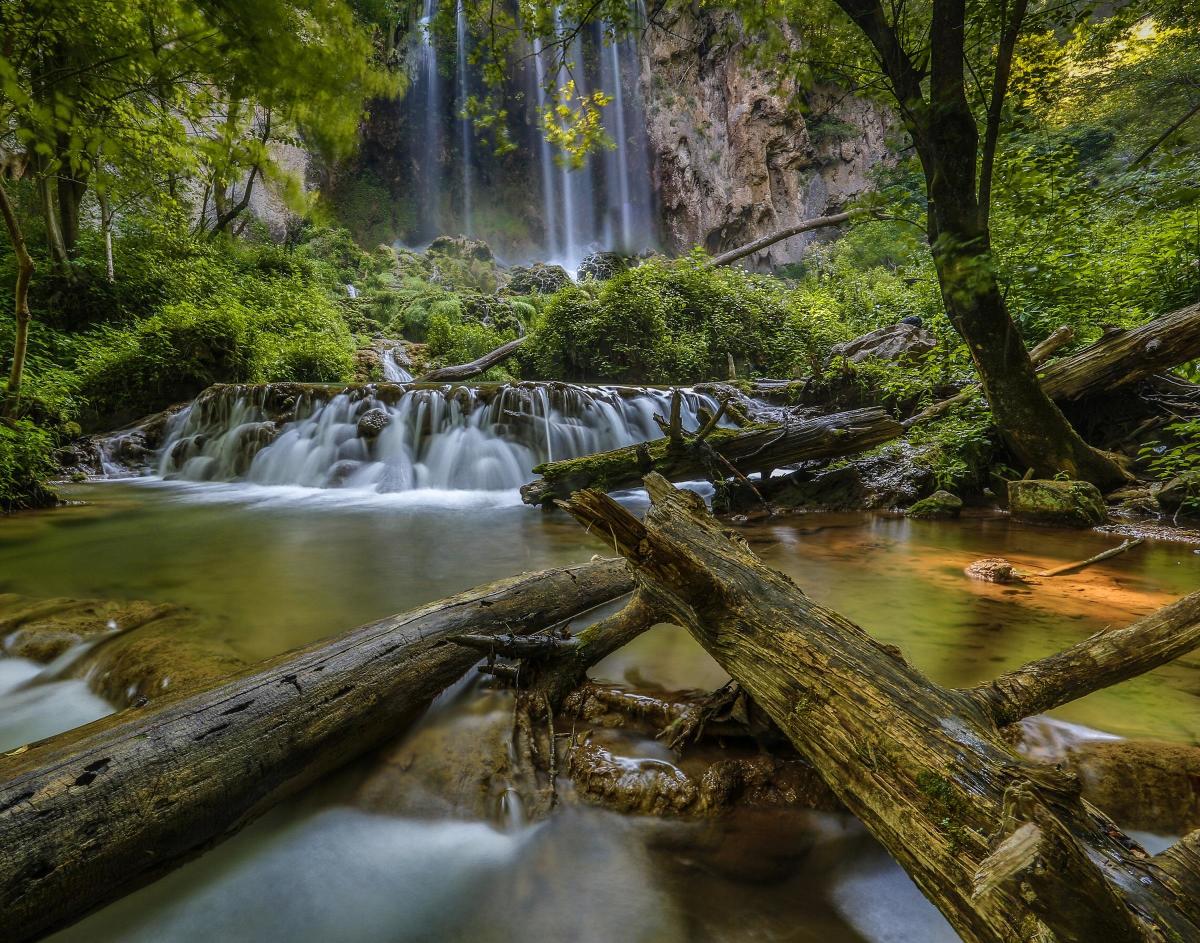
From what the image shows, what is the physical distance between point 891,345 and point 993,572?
7.50m

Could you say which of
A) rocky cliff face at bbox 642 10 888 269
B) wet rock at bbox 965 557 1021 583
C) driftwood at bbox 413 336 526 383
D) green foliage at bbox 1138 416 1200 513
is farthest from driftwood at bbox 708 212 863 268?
rocky cliff face at bbox 642 10 888 269

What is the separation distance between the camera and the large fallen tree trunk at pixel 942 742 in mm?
731

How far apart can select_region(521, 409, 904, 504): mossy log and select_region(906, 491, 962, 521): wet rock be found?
0.81m

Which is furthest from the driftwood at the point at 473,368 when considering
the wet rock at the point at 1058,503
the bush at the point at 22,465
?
the wet rock at the point at 1058,503

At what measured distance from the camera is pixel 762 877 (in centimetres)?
146

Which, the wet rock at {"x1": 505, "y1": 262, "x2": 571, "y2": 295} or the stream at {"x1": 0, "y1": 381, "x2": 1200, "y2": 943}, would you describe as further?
the wet rock at {"x1": 505, "y1": 262, "x2": 571, "y2": 295}

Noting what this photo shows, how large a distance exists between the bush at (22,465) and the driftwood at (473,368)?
9.16 m

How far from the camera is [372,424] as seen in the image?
962cm

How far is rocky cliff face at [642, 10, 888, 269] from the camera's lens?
2861cm

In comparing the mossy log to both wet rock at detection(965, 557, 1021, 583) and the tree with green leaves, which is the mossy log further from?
the tree with green leaves

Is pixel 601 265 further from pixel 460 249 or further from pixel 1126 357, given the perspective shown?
pixel 1126 357

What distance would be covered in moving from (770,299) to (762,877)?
612 inches

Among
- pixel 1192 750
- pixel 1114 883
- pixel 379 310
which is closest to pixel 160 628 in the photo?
pixel 1114 883

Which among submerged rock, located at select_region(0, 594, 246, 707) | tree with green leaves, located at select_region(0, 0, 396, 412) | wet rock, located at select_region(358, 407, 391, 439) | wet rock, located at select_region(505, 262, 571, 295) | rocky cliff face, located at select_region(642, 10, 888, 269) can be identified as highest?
rocky cliff face, located at select_region(642, 10, 888, 269)
